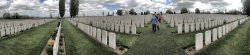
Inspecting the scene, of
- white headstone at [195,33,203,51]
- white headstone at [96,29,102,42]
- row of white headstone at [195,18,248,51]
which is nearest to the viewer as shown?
white headstone at [195,33,203,51]

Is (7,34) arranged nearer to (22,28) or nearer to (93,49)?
(22,28)

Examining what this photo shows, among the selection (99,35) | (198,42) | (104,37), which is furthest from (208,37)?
(99,35)

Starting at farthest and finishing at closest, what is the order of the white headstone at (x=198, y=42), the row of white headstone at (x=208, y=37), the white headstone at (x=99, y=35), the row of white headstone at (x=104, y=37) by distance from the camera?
the white headstone at (x=99, y=35), the row of white headstone at (x=104, y=37), the row of white headstone at (x=208, y=37), the white headstone at (x=198, y=42)

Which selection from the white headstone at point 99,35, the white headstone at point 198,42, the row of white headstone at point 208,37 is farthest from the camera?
the white headstone at point 99,35

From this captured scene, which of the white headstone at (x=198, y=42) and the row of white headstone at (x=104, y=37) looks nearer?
the white headstone at (x=198, y=42)

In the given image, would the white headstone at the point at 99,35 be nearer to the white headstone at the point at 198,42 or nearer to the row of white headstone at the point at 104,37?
the row of white headstone at the point at 104,37

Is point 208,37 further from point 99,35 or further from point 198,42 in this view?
point 99,35

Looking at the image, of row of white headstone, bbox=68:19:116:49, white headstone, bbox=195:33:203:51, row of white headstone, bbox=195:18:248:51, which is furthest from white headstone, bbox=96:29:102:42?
white headstone, bbox=195:33:203:51

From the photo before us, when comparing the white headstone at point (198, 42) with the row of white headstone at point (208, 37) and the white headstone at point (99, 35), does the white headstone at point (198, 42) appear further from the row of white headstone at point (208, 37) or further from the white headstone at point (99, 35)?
the white headstone at point (99, 35)

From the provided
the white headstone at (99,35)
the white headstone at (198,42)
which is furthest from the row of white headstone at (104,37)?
the white headstone at (198,42)

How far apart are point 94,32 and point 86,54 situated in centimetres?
758

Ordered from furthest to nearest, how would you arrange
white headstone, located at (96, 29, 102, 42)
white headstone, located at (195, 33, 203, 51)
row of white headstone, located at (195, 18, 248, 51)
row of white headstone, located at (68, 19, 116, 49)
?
white headstone, located at (96, 29, 102, 42)
row of white headstone, located at (68, 19, 116, 49)
row of white headstone, located at (195, 18, 248, 51)
white headstone, located at (195, 33, 203, 51)

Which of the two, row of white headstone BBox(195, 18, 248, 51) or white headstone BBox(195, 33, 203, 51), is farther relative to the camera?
row of white headstone BBox(195, 18, 248, 51)

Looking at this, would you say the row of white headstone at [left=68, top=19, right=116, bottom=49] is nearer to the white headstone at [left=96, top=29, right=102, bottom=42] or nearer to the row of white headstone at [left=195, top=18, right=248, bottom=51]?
the white headstone at [left=96, top=29, right=102, bottom=42]
